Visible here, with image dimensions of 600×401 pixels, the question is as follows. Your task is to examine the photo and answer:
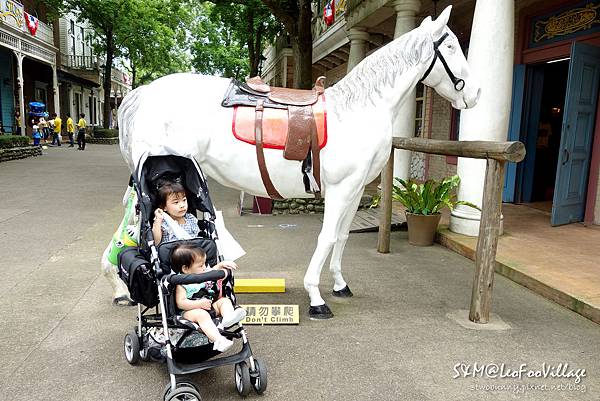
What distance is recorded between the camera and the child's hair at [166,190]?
3.08 metres

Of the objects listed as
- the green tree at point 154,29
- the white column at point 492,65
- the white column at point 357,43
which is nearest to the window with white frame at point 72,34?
the green tree at point 154,29

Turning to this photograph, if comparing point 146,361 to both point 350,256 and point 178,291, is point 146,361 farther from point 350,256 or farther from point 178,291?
point 350,256

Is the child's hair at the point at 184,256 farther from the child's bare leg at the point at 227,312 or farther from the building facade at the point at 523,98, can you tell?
the building facade at the point at 523,98

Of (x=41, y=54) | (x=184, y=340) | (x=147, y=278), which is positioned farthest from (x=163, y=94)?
(x=41, y=54)

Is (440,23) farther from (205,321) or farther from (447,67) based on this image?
(205,321)

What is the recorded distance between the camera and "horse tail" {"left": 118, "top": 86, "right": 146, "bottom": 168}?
3.69m

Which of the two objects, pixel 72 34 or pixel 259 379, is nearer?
pixel 259 379

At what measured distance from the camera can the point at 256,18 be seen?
16797mm

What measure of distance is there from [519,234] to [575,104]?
1.96 m

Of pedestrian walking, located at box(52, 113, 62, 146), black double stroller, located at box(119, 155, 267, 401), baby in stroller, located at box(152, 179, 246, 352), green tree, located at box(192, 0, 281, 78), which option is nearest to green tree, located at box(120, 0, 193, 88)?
green tree, located at box(192, 0, 281, 78)

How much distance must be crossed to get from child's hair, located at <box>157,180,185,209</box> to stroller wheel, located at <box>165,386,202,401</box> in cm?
119

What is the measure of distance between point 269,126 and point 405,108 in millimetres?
5305

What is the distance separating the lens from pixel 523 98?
8430 millimetres

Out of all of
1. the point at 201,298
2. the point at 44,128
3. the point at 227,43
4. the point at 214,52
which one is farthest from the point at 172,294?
the point at 214,52
